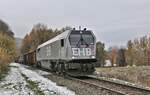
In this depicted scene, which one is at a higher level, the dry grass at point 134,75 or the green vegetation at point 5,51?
the green vegetation at point 5,51

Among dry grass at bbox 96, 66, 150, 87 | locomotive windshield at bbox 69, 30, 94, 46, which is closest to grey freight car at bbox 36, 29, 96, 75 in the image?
locomotive windshield at bbox 69, 30, 94, 46

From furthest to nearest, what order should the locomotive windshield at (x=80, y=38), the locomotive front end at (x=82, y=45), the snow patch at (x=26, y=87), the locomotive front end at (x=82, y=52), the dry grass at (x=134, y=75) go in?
the locomotive windshield at (x=80, y=38), the locomotive front end at (x=82, y=45), the locomotive front end at (x=82, y=52), the dry grass at (x=134, y=75), the snow patch at (x=26, y=87)

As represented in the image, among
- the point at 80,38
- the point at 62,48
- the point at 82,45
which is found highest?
the point at 80,38

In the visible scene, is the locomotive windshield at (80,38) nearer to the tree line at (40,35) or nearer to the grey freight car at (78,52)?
the grey freight car at (78,52)

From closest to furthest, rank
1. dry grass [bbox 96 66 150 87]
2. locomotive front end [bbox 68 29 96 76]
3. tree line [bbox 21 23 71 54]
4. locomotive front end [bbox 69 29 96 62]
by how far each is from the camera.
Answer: dry grass [bbox 96 66 150 87] < locomotive front end [bbox 68 29 96 76] < locomotive front end [bbox 69 29 96 62] < tree line [bbox 21 23 71 54]

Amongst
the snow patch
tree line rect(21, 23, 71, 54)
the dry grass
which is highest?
tree line rect(21, 23, 71, 54)

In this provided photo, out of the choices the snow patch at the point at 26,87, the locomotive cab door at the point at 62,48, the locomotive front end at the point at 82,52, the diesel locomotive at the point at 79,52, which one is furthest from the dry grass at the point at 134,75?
the snow patch at the point at 26,87

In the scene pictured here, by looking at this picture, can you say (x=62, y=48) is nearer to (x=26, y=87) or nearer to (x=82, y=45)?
(x=82, y=45)

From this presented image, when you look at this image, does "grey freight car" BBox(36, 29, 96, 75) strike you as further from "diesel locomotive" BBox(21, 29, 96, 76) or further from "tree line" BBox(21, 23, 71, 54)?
"tree line" BBox(21, 23, 71, 54)

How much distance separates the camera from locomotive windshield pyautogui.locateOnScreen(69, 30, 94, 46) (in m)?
23.1

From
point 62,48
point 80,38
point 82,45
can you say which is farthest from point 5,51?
point 82,45

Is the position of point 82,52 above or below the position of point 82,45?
below

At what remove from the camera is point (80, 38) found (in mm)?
23359

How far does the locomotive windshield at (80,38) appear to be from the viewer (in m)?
23.1
